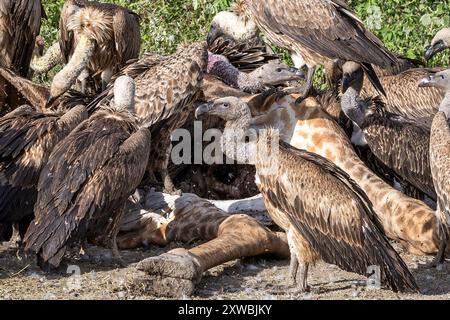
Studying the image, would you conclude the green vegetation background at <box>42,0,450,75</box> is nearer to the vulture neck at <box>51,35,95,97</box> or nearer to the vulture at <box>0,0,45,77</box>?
the vulture neck at <box>51,35,95,97</box>

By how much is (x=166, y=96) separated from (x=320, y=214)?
2.42m

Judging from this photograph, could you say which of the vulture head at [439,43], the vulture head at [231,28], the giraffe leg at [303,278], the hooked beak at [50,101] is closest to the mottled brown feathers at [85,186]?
the giraffe leg at [303,278]

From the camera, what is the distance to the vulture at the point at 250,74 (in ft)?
32.4

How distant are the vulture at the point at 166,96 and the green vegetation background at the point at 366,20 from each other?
2531 millimetres

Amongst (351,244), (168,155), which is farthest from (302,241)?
(168,155)

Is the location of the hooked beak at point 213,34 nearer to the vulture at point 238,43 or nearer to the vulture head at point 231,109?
the vulture at point 238,43

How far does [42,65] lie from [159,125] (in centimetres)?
439

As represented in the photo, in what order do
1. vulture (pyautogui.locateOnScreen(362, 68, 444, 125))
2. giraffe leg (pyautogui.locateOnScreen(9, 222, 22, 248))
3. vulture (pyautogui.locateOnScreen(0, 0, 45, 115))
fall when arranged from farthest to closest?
vulture (pyautogui.locateOnScreen(0, 0, 45, 115)), vulture (pyautogui.locateOnScreen(362, 68, 444, 125)), giraffe leg (pyautogui.locateOnScreen(9, 222, 22, 248))

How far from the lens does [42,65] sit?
13.1 meters

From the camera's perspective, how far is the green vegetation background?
11.3 m

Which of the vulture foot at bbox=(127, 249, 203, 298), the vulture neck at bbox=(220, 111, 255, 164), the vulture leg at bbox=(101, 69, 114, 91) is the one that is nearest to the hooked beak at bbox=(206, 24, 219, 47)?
the vulture leg at bbox=(101, 69, 114, 91)

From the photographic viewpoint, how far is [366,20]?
11.3 meters

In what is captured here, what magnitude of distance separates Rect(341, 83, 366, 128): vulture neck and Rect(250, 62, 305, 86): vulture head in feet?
2.06
